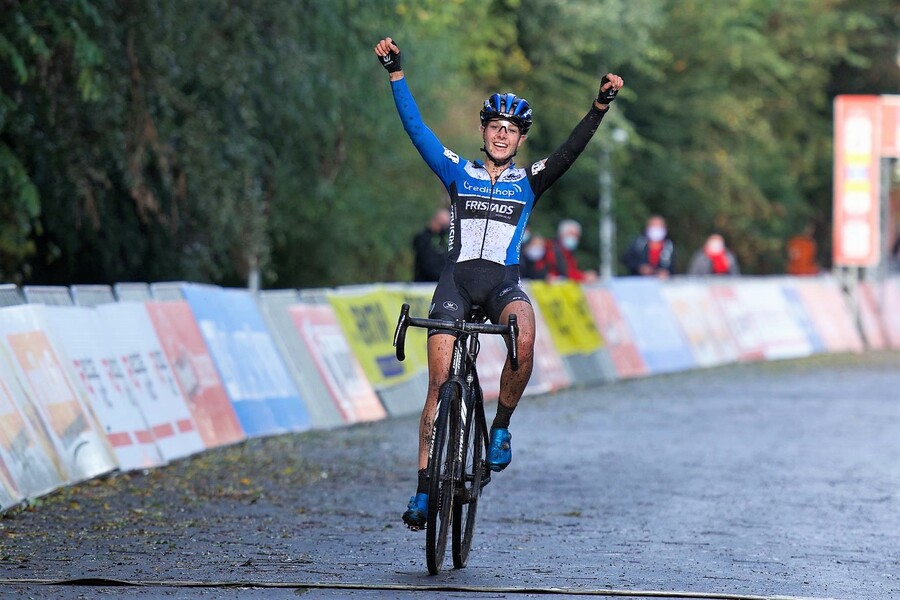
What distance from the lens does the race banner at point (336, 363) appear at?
1642 centimetres

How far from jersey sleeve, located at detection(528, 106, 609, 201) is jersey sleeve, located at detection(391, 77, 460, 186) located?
38 centimetres

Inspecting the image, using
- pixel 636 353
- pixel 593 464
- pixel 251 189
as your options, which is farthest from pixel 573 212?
pixel 593 464

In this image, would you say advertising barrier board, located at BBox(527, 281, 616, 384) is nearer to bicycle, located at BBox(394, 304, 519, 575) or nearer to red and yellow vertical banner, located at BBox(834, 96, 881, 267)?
red and yellow vertical banner, located at BBox(834, 96, 881, 267)

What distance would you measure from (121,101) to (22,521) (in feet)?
26.1

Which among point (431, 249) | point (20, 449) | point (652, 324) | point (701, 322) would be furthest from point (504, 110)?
point (701, 322)

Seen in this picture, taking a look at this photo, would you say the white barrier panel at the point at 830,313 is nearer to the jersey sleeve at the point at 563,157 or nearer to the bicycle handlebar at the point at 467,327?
the jersey sleeve at the point at 563,157

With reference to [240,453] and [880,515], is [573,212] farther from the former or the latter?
[880,515]

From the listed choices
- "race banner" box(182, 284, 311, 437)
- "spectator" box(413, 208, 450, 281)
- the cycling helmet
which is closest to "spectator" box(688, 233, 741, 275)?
"spectator" box(413, 208, 450, 281)

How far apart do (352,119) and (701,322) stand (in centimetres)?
635

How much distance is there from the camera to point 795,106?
5366 centimetres

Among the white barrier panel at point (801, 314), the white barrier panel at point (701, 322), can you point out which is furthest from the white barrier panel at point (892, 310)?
the white barrier panel at point (701, 322)

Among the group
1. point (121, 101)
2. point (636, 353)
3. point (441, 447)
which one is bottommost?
point (636, 353)

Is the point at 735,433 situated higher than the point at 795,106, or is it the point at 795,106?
the point at 795,106

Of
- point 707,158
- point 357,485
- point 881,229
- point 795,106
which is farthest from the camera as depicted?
point 795,106
